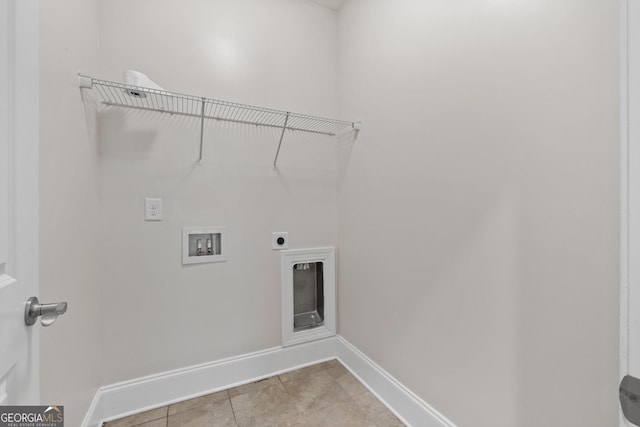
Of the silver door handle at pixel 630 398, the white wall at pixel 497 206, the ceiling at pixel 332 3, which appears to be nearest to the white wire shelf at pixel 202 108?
the white wall at pixel 497 206

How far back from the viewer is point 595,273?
783 mm

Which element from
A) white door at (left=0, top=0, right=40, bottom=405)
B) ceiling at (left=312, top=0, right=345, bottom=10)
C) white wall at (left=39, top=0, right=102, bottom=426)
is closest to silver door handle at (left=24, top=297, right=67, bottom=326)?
white door at (left=0, top=0, right=40, bottom=405)

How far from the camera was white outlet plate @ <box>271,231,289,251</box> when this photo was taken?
5.99ft

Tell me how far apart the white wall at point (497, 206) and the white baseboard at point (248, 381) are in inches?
3.8

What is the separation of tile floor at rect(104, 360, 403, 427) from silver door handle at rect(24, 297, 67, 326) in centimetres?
113

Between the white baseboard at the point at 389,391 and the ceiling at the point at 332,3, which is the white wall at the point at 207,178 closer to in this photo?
the ceiling at the point at 332,3

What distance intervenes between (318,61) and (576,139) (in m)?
1.69

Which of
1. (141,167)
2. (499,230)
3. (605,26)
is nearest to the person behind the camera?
(605,26)

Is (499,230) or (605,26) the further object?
(499,230)

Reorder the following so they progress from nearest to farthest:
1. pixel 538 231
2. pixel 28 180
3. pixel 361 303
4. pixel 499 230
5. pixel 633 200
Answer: pixel 633 200, pixel 28 180, pixel 538 231, pixel 499 230, pixel 361 303

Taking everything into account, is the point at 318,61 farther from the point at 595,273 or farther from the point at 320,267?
the point at 595,273

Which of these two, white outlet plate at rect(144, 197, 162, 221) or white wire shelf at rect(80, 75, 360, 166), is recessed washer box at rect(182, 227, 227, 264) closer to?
white outlet plate at rect(144, 197, 162, 221)

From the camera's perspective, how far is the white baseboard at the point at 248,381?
4.46 ft

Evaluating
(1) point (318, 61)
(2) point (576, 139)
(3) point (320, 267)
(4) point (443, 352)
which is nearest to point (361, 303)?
(3) point (320, 267)
